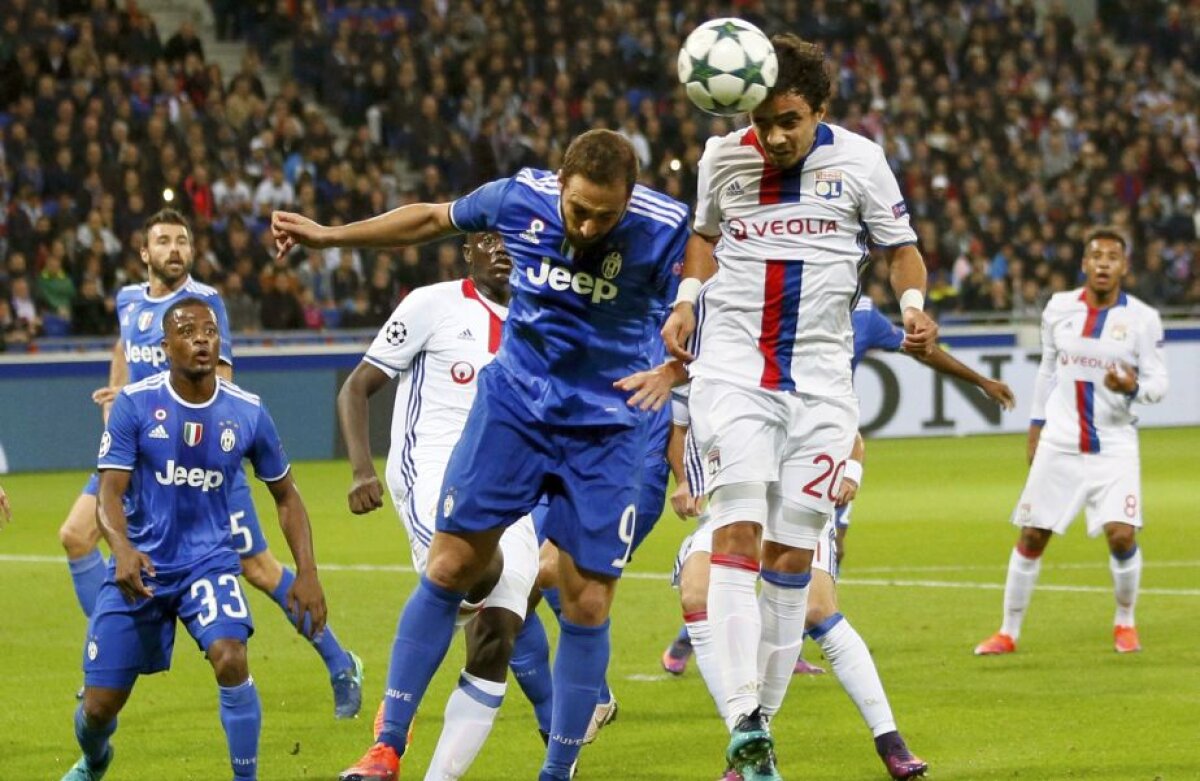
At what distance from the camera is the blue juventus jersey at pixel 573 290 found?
661cm

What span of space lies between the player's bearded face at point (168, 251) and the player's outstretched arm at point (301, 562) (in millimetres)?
2988

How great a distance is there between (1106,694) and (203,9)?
863 inches

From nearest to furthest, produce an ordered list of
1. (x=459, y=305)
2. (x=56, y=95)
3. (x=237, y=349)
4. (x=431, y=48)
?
(x=459, y=305), (x=237, y=349), (x=56, y=95), (x=431, y=48)

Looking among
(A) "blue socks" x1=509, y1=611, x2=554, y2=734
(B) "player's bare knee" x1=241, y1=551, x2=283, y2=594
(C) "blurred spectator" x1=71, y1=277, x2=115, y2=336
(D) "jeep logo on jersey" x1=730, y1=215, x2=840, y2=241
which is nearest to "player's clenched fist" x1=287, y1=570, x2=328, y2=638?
(A) "blue socks" x1=509, y1=611, x2=554, y2=734

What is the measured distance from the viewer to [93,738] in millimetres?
6992

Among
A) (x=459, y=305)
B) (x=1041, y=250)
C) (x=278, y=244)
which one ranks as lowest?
(x=1041, y=250)

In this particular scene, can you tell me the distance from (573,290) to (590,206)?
1.10ft

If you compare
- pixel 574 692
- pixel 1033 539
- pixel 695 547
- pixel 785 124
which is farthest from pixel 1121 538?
pixel 574 692

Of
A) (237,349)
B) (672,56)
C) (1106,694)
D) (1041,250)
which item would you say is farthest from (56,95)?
(1106,694)

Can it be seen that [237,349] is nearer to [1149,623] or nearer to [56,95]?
[56,95]

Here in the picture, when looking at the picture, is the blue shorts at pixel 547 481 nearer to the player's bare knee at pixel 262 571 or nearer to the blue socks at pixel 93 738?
the blue socks at pixel 93 738

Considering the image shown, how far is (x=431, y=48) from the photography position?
1099 inches

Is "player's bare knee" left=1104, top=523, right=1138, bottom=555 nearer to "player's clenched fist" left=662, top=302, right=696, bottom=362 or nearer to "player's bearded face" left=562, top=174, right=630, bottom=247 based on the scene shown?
"player's clenched fist" left=662, top=302, right=696, bottom=362

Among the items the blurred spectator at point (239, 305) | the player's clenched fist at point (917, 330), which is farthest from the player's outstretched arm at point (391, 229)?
the blurred spectator at point (239, 305)
